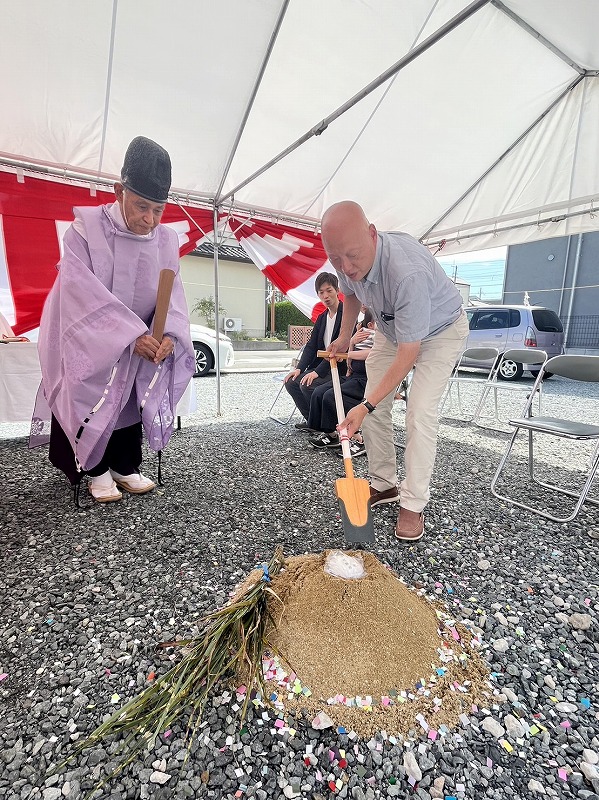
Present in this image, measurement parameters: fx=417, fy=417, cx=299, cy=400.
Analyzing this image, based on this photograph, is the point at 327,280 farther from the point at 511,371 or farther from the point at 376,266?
the point at 511,371

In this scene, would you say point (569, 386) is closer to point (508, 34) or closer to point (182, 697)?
point (508, 34)

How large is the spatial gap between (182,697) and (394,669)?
55 cm

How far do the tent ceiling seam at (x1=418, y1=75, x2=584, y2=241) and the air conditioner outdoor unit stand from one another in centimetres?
1075

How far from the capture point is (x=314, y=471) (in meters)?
2.81

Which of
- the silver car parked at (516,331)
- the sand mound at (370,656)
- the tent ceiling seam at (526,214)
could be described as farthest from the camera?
the silver car parked at (516,331)

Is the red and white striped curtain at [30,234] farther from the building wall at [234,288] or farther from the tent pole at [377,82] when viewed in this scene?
the building wall at [234,288]

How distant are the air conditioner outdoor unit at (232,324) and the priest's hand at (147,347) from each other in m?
13.0

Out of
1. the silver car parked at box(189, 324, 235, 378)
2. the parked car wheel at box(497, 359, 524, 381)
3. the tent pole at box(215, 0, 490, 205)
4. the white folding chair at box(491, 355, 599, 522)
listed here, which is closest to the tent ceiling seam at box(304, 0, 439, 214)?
the tent pole at box(215, 0, 490, 205)

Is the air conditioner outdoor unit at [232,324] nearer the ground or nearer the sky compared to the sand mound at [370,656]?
nearer the sky

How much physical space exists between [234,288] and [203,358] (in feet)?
28.7

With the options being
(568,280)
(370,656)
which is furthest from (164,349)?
(568,280)

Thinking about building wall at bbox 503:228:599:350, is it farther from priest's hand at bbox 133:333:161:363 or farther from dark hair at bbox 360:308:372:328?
priest's hand at bbox 133:333:161:363

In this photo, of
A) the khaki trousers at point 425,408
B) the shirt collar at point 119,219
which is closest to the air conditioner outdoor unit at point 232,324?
the shirt collar at point 119,219

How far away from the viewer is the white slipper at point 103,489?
2203 mm
